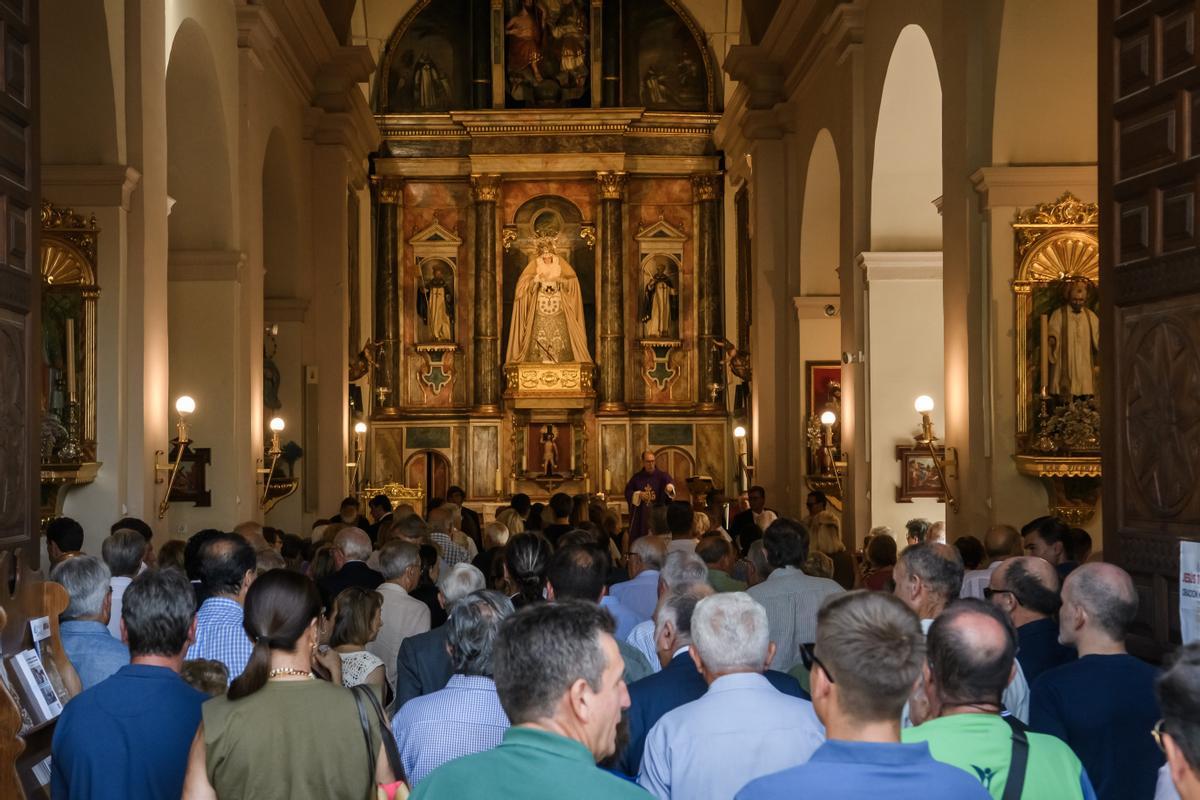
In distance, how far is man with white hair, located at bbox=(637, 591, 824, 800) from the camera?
431 centimetres

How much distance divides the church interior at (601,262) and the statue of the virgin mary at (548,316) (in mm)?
59

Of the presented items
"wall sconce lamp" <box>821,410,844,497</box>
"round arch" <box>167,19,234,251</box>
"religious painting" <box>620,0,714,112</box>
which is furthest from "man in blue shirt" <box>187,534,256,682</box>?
"religious painting" <box>620,0,714,112</box>

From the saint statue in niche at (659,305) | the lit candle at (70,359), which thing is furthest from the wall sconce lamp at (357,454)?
the lit candle at (70,359)

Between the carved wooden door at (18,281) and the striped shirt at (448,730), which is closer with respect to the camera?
the striped shirt at (448,730)

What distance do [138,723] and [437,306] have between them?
76.2ft

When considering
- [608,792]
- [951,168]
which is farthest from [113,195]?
[608,792]

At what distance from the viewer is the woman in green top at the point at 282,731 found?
13.5ft

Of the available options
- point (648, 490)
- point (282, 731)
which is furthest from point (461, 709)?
point (648, 490)

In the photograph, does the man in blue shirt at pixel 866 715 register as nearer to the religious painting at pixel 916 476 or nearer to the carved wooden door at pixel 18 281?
the carved wooden door at pixel 18 281

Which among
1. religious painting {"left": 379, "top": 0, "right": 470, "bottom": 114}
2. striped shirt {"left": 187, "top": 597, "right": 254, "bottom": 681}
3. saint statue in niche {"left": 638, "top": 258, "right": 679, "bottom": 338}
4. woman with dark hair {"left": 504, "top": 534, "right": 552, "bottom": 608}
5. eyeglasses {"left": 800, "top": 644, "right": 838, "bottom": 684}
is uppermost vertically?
religious painting {"left": 379, "top": 0, "right": 470, "bottom": 114}

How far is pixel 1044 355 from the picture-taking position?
11.5 meters

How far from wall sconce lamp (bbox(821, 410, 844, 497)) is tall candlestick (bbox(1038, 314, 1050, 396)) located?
642 centimetres

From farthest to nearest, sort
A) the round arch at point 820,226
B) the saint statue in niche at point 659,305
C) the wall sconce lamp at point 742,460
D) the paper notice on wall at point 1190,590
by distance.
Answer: the saint statue in niche at point 659,305
the wall sconce lamp at point 742,460
the round arch at point 820,226
the paper notice on wall at point 1190,590

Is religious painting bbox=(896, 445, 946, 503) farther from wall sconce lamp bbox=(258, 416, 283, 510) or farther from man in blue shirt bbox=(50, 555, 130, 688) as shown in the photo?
man in blue shirt bbox=(50, 555, 130, 688)
